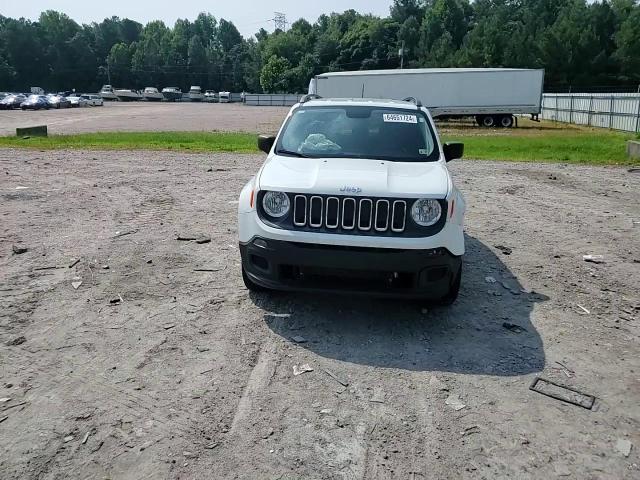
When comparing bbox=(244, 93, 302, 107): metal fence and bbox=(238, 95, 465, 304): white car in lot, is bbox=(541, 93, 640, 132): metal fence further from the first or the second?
bbox=(244, 93, 302, 107): metal fence

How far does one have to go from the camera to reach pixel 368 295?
4508 millimetres

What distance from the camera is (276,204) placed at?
470cm

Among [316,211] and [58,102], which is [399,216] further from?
[58,102]

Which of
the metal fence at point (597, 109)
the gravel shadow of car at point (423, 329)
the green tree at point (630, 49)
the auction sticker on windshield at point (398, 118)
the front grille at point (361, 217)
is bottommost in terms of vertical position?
the gravel shadow of car at point (423, 329)

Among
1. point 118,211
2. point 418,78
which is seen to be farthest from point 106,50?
point 118,211

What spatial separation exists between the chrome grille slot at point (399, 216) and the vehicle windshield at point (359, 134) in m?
1.13

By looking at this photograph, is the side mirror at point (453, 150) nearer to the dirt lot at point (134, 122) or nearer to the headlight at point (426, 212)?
the headlight at point (426, 212)

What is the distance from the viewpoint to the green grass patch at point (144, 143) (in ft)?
58.7

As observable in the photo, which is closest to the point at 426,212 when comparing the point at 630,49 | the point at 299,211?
the point at 299,211

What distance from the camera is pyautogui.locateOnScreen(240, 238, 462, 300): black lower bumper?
441 cm

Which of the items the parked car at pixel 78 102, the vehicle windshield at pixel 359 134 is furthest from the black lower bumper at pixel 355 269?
the parked car at pixel 78 102

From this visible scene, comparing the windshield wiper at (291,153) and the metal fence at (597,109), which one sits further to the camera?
the metal fence at (597,109)

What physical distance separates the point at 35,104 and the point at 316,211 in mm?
63163

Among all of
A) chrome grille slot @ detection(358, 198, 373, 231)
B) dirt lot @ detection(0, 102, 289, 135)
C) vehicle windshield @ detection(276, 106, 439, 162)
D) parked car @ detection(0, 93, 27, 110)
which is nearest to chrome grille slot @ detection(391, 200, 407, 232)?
chrome grille slot @ detection(358, 198, 373, 231)
